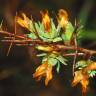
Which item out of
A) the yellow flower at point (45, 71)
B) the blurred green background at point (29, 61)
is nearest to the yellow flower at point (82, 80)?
the yellow flower at point (45, 71)

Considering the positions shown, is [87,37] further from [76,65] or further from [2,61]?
[76,65]

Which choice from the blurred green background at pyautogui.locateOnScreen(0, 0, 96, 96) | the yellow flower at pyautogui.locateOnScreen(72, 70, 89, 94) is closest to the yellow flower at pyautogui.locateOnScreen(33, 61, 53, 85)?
the yellow flower at pyautogui.locateOnScreen(72, 70, 89, 94)

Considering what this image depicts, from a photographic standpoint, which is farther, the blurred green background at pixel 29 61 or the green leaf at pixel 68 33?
the blurred green background at pixel 29 61

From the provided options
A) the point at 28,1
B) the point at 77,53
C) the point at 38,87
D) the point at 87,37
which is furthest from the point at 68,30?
the point at 28,1

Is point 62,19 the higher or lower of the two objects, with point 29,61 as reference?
higher

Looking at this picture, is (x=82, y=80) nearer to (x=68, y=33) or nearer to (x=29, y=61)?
(x=68, y=33)

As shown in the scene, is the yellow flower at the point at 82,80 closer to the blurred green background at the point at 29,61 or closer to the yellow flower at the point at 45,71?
the yellow flower at the point at 45,71

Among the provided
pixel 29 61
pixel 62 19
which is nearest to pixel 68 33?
pixel 62 19

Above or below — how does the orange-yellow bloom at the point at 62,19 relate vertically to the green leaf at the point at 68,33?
above

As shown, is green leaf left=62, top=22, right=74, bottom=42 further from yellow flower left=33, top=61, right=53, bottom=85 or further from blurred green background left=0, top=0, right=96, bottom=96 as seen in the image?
blurred green background left=0, top=0, right=96, bottom=96

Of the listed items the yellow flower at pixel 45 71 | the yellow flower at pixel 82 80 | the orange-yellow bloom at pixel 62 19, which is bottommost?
the yellow flower at pixel 82 80
